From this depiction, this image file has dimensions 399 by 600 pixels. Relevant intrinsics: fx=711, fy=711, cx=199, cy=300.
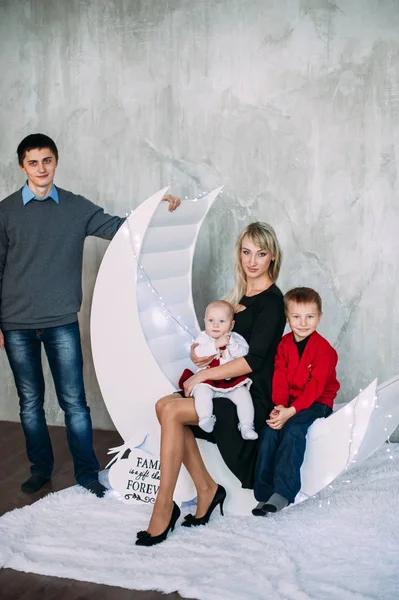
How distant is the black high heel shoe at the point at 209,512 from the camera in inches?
96.7

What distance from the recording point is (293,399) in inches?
98.1

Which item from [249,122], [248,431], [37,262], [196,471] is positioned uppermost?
[249,122]

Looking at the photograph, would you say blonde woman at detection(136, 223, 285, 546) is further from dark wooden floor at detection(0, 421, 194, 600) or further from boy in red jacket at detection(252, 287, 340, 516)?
dark wooden floor at detection(0, 421, 194, 600)

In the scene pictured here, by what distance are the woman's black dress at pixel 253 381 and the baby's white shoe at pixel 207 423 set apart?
31 millimetres

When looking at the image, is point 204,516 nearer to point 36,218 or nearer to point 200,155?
point 36,218

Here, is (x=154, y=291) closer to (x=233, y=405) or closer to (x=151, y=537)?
(x=233, y=405)

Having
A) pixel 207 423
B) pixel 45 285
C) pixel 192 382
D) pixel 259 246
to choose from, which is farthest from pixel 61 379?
pixel 259 246

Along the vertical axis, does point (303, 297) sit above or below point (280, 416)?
above

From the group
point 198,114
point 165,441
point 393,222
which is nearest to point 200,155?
point 198,114

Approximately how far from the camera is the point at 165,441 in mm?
2369

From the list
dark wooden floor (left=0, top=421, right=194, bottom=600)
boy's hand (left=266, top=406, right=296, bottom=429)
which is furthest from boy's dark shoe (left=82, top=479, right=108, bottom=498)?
boy's hand (left=266, top=406, right=296, bottom=429)

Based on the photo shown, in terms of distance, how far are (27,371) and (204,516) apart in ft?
3.11

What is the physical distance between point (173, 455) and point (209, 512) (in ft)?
0.93

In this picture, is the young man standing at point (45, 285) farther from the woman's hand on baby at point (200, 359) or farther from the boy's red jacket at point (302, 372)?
the boy's red jacket at point (302, 372)
